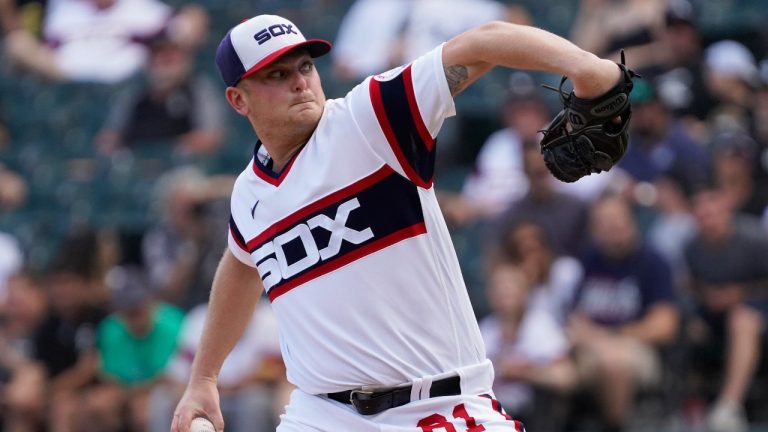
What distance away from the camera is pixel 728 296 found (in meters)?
7.86

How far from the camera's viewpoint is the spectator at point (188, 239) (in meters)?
9.41

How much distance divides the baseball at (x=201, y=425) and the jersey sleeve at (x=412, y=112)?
3.87ft

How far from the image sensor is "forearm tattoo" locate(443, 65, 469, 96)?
3.82m

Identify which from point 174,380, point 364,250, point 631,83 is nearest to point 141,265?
point 174,380

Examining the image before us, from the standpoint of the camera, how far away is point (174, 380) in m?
8.74

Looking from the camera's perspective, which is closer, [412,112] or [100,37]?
[412,112]

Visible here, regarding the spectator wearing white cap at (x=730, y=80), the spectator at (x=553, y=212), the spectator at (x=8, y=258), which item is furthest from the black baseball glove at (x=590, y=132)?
the spectator at (x=8, y=258)

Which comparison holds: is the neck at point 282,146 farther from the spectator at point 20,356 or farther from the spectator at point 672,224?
the spectator at point 20,356

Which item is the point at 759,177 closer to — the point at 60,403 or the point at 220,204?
the point at 220,204

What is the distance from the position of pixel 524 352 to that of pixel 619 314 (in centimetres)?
68

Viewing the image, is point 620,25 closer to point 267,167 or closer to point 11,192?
point 11,192

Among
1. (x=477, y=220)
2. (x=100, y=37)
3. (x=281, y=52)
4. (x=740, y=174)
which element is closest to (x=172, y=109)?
(x=100, y=37)

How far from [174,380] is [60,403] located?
105 centimetres

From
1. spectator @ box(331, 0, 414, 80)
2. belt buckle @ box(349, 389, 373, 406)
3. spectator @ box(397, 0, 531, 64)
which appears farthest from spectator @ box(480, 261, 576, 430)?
belt buckle @ box(349, 389, 373, 406)
